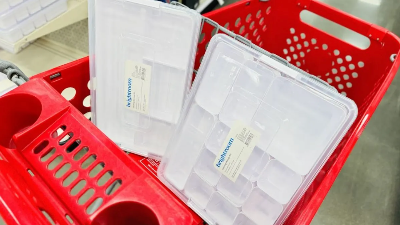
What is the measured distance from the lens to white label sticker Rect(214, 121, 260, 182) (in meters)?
0.56

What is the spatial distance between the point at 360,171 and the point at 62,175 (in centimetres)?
131

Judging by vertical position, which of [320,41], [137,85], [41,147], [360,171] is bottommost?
[360,171]

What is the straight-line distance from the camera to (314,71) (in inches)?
40.9

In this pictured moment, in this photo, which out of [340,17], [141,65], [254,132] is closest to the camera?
[254,132]

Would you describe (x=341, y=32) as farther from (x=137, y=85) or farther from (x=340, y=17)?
(x=137, y=85)

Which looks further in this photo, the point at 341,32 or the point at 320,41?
the point at 341,32

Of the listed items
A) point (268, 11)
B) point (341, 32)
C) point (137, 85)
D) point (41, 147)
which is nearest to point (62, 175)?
point (41, 147)

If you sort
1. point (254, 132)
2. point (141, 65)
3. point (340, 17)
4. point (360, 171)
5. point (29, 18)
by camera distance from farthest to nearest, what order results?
point (360, 171) → point (29, 18) → point (340, 17) → point (141, 65) → point (254, 132)

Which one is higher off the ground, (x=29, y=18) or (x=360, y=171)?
(x=29, y=18)

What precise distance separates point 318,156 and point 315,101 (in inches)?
3.7

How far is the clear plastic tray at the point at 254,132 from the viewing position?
529 mm

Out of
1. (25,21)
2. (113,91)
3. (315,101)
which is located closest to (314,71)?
(315,101)

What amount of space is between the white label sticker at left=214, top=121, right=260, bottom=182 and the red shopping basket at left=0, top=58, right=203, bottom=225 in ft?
0.37

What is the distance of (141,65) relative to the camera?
27.0 inches
